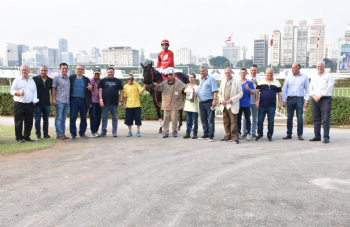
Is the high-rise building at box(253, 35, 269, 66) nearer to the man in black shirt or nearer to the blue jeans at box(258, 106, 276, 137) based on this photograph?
the blue jeans at box(258, 106, 276, 137)

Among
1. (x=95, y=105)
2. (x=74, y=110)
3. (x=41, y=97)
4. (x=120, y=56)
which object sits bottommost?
(x=74, y=110)

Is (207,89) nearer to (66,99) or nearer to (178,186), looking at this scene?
(66,99)

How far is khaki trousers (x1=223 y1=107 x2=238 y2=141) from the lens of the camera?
8489 mm

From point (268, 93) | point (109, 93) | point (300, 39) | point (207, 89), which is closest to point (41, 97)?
point (109, 93)

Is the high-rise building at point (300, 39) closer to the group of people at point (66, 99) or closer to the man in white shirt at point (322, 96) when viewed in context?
the man in white shirt at point (322, 96)

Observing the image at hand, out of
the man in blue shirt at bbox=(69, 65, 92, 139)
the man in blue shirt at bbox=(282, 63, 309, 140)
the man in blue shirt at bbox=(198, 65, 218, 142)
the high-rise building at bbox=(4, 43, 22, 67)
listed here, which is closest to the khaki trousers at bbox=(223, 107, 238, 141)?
the man in blue shirt at bbox=(198, 65, 218, 142)

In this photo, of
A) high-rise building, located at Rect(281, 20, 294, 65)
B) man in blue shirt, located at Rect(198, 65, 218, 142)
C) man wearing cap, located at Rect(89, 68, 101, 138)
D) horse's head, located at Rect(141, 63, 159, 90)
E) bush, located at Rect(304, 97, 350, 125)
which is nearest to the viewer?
man in blue shirt, located at Rect(198, 65, 218, 142)

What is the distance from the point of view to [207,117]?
916cm

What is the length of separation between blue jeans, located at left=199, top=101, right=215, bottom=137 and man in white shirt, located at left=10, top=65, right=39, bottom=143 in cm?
432

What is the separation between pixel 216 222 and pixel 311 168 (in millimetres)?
2990

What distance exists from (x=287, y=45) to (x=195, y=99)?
163434 mm

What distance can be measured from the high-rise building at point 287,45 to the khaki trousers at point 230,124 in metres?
161

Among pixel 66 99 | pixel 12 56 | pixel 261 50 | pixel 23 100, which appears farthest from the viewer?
pixel 261 50

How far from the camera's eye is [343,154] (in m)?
7.03
